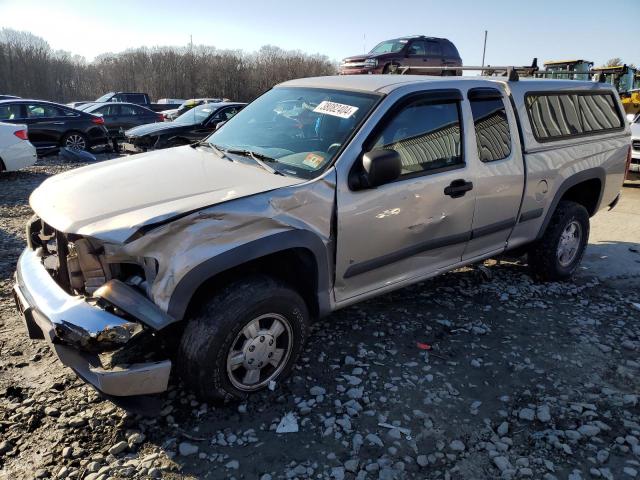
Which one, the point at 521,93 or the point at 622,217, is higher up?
the point at 521,93

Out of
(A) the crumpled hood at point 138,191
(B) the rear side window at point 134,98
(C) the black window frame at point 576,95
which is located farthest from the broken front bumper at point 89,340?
(B) the rear side window at point 134,98

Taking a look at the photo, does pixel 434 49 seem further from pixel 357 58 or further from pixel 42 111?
pixel 42 111

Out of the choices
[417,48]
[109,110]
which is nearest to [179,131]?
[109,110]

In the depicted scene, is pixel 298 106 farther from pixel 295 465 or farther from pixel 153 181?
pixel 295 465

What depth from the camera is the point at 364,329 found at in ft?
12.5

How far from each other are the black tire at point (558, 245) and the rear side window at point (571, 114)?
2.45ft

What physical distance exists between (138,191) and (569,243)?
4.18m

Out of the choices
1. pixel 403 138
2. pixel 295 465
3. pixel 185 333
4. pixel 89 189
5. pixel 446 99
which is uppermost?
pixel 446 99

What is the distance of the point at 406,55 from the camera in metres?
15.1

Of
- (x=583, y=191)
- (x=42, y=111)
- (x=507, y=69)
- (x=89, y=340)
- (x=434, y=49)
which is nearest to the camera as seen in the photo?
(x=89, y=340)

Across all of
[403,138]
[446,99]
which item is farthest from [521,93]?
[403,138]

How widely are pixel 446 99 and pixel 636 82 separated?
62.3ft

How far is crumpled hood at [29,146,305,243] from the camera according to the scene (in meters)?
2.42

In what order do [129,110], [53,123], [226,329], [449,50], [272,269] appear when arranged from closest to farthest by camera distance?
[226,329] → [272,269] → [53,123] → [449,50] → [129,110]
